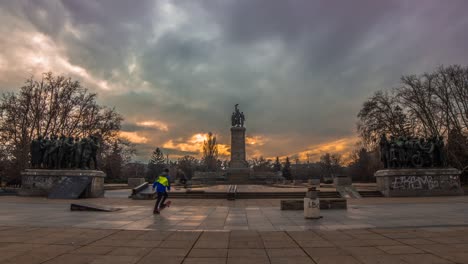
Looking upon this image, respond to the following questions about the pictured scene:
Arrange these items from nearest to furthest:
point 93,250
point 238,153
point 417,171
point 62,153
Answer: point 93,250
point 62,153
point 417,171
point 238,153

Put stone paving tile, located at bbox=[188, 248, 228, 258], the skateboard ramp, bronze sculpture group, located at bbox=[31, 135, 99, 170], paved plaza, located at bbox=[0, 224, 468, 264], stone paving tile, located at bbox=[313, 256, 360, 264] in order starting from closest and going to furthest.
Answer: stone paving tile, located at bbox=[313, 256, 360, 264], paved plaza, located at bbox=[0, 224, 468, 264], stone paving tile, located at bbox=[188, 248, 228, 258], the skateboard ramp, bronze sculpture group, located at bbox=[31, 135, 99, 170]

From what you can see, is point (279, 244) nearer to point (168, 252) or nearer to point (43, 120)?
point (168, 252)

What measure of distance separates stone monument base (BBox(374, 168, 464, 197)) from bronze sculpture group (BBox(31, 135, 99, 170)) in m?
23.9

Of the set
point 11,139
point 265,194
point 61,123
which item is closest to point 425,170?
point 265,194

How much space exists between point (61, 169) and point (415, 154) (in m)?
28.7

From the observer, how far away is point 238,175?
167 feet

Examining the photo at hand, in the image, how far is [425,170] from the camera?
24.7m

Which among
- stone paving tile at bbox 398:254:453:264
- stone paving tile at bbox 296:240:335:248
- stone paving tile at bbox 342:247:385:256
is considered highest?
stone paving tile at bbox 398:254:453:264

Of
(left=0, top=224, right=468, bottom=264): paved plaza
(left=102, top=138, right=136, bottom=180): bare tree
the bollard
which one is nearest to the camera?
(left=0, top=224, right=468, bottom=264): paved plaza

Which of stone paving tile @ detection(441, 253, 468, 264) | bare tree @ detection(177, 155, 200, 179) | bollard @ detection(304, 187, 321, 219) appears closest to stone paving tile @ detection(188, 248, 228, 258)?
stone paving tile @ detection(441, 253, 468, 264)

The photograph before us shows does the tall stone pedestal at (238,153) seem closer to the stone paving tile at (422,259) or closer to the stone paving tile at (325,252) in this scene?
the stone paving tile at (325,252)

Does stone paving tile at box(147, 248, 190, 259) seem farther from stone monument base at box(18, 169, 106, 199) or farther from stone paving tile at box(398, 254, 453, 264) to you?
stone monument base at box(18, 169, 106, 199)

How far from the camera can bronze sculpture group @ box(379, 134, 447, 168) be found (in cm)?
2503

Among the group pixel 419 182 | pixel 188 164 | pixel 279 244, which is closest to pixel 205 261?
pixel 279 244
